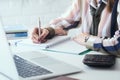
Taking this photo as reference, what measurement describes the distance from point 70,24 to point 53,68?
0.86m

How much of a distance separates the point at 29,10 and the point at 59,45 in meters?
0.90

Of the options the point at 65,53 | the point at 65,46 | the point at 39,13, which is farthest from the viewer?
the point at 39,13

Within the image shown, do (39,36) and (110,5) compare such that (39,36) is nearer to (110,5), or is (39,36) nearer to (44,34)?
(44,34)

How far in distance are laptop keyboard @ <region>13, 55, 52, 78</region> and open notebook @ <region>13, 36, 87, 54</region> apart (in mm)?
263

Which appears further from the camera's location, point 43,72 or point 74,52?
point 74,52

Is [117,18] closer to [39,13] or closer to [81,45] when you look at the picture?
[81,45]

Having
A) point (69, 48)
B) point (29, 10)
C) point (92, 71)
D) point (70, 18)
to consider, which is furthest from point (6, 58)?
point (29, 10)

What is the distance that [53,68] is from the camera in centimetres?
104

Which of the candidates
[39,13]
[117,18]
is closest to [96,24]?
[117,18]

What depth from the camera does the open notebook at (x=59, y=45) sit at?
133 cm

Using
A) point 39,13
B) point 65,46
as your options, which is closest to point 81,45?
point 65,46

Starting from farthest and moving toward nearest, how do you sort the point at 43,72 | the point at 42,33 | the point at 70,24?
the point at 70,24 → the point at 42,33 → the point at 43,72

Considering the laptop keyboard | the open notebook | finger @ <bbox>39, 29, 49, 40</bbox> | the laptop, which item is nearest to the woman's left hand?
the open notebook

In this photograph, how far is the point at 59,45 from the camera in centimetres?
142
